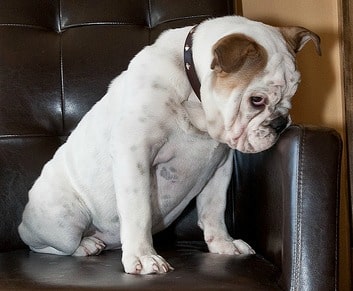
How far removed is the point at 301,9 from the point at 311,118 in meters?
0.29

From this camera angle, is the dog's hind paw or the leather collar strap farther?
the dog's hind paw

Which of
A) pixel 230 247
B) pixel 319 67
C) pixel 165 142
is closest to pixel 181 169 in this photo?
pixel 165 142

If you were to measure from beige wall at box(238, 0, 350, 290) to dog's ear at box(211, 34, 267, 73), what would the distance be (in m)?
0.70

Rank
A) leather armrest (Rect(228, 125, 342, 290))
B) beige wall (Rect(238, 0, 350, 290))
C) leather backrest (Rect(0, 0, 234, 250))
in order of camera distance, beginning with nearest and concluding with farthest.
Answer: leather armrest (Rect(228, 125, 342, 290)) < leather backrest (Rect(0, 0, 234, 250)) < beige wall (Rect(238, 0, 350, 290))

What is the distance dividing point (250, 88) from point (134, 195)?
11.1 inches

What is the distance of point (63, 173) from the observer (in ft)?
5.18

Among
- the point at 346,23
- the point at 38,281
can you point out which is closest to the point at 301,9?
the point at 346,23

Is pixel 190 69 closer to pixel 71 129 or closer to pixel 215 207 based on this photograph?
pixel 215 207

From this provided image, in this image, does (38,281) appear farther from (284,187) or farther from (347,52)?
(347,52)

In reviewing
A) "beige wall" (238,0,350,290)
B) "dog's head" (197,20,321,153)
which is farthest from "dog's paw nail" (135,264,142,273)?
"beige wall" (238,0,350,290)

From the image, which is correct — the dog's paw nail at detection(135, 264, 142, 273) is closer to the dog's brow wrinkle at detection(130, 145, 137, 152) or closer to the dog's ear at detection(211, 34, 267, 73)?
the dog's brow wrinkle at detection(130, 145, 137, 152)

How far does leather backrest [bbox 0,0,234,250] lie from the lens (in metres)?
1.71

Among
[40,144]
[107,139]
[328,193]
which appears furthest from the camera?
[40,144]

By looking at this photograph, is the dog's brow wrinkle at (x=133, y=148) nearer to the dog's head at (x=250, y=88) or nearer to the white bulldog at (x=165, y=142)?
the white bulldog at (x=165, y=142)
